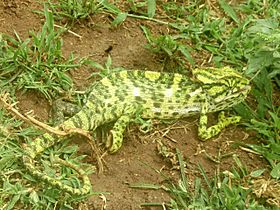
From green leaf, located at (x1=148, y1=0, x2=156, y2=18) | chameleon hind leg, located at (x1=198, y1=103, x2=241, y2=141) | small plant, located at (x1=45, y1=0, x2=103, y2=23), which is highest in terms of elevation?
small plant, located at (x1=45, y1=0, x2=103, y2=23)

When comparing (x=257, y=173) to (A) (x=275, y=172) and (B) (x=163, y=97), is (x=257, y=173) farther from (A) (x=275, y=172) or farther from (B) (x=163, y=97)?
(B) (x=163, y=97)

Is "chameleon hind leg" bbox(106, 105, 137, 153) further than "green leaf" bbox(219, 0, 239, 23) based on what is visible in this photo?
No

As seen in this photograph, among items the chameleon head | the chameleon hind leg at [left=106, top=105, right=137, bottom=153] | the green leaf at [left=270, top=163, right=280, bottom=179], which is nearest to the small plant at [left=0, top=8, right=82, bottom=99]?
the chameleon hind leg at [left=106, top=105, right=137, bottom=153]

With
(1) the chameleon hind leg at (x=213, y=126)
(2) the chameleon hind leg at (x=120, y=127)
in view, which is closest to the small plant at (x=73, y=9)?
(2) the chameleon hind leg at (x=120, y=127)

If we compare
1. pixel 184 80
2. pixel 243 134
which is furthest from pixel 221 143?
pixel 184 80

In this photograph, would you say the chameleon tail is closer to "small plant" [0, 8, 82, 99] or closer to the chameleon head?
"small plant" [0, 8, 82, 99]

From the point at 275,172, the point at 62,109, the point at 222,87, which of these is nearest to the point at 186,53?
the point at 222,87

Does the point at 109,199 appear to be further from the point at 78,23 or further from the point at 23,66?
the point at 78,23
